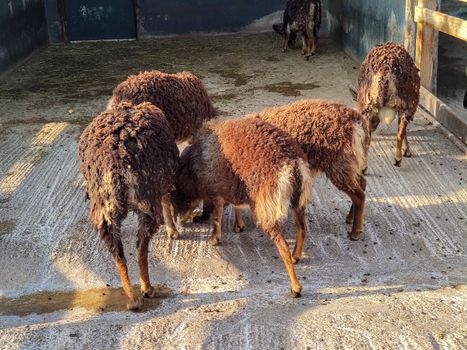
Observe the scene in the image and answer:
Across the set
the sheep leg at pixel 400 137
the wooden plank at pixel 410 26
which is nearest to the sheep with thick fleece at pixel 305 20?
the wooden plank at pixel 410 26

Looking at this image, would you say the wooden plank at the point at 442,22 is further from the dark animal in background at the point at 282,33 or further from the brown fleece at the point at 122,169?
the dark animal in background at the point at 282,33

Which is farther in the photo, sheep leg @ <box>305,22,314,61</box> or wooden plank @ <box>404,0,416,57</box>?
sheep leg @ <box>305,22,314,61</box>

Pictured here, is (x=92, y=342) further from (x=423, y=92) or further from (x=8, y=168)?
(x=423, y=92)

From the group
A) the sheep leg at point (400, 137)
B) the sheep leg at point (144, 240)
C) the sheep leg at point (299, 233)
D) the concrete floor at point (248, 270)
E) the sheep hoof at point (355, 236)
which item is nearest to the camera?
the concrete floor at point (248, 270)

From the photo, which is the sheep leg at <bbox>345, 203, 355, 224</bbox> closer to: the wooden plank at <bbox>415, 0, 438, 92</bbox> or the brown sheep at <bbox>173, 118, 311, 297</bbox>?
the brown sheep at <bbox>173, 118, 311, 297</bbox>

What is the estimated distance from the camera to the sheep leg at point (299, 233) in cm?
500

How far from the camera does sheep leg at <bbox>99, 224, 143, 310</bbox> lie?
456 cm

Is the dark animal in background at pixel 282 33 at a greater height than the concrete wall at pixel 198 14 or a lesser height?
lesser

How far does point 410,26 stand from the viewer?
9.37 metres

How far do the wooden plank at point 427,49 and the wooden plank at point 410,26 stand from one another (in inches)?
6.5

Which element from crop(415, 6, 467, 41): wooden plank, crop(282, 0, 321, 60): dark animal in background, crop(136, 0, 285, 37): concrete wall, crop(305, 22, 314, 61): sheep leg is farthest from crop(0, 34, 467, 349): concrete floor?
crop(136, 0, 285, 37): concrete wall

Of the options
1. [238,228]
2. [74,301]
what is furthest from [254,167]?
[74,301]

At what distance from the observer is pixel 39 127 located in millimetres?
9180

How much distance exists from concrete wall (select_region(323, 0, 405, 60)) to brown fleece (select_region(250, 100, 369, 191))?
494 centimetres
